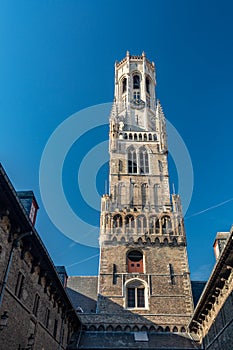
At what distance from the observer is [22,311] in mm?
15500

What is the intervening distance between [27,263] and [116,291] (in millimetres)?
17635

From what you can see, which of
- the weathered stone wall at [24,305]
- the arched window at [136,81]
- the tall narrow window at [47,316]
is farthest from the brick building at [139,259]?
the arched window at [136,81]

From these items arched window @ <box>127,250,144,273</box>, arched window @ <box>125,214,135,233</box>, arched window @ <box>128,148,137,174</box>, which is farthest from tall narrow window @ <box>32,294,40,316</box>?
arched window @ <box>128,148,137,174</box>

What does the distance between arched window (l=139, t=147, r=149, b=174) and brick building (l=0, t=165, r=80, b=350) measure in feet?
78.5

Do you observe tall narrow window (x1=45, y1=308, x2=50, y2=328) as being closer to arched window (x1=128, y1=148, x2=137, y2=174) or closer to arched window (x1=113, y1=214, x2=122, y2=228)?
arched window (x1=113, y1=214, x2=122, y2=228)

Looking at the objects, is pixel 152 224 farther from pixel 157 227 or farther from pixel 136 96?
pixel 136 96

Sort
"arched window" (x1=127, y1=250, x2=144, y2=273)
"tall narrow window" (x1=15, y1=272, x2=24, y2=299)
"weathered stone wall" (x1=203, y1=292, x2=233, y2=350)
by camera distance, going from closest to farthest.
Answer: "tall narrow window" (x1=15, y1=272, x2=24, y2=299)
"weathered stone wall" (x1=203, y1=292, x2=233, y2=350)
"arched window" (x1=127, y1=250, x2=144, y2=273)

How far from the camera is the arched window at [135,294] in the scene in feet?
105

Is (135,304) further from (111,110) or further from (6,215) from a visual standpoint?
(111,110)

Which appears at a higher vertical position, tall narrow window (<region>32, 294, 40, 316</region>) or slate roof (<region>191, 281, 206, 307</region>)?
slate roof (<region>191, 281, 206, 307</region>)

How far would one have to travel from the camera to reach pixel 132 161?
44031 mm

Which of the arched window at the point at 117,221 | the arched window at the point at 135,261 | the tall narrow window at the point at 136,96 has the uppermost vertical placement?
the tall narrow window at the point at 136,96

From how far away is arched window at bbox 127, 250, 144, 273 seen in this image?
1337 inches

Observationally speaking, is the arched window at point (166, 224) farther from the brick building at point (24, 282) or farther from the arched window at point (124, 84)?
the arched window at point (124, 84)
